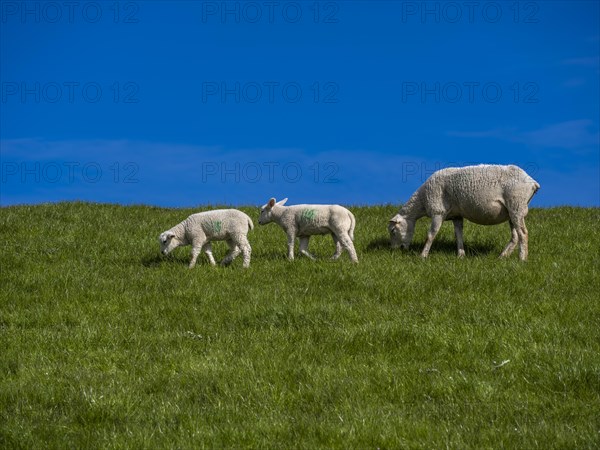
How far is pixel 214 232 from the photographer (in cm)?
1670

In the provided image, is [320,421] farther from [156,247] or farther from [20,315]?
[156,247]

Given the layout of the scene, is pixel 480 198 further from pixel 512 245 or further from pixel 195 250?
pixel 195 250

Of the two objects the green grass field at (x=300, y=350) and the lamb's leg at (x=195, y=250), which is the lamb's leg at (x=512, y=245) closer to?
the green grass field at (x=300, y=350)

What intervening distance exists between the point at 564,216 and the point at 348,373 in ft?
49.4

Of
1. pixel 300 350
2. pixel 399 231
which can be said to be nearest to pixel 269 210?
pixel 399 231

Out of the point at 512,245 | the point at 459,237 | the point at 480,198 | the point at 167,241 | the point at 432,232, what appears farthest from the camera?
the point at 459,237

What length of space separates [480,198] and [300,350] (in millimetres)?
8197

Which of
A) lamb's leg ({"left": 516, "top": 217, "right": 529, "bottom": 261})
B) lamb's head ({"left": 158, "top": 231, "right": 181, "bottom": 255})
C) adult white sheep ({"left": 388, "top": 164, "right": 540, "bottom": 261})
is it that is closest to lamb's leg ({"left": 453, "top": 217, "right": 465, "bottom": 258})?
adult white sheep ({"left": 388, "top": 164, "right": 540, "bottom": 261})

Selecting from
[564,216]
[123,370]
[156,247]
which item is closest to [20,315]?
[123,370]

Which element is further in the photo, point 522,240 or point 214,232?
point 522,240

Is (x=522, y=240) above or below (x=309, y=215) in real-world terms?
below

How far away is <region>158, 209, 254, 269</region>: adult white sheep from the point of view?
16.6m

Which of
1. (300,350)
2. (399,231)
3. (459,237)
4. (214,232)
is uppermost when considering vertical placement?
(399,231)

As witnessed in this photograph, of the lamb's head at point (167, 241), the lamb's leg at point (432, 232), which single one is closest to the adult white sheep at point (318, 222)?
the lamb's leg at point (432, 232)
